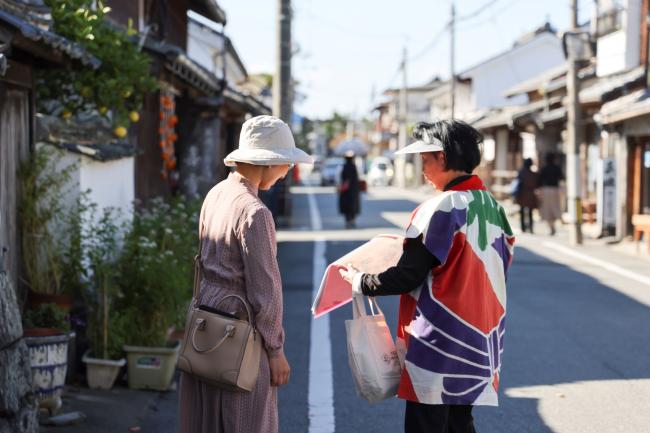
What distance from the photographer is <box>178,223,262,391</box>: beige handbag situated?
3867mm

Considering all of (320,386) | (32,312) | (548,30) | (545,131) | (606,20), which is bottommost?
(320,386)

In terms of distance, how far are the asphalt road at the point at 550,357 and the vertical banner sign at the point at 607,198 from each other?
5.47 m

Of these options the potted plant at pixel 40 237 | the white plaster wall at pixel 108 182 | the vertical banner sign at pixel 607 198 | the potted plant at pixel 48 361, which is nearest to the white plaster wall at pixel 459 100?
the vertical banner sign at pixel 607 198

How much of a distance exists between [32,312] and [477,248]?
159 inches

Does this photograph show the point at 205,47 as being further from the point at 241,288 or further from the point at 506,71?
the point at 241,288

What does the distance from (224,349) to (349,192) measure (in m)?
20.5

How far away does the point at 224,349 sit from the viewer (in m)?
3.88

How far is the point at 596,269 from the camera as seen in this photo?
1559cm

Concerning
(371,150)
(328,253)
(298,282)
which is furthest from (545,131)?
(371,150)

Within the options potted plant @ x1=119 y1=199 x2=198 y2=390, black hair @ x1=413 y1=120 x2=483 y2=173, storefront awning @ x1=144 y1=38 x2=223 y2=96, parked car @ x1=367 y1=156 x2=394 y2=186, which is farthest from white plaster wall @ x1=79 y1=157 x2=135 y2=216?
parked car @ x1=367 y1=156 x2=394 y2=186

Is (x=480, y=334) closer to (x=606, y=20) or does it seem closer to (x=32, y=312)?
(x=32, y=312)

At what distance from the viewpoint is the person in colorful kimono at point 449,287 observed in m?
4.08

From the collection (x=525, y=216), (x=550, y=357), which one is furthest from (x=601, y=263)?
(x=550, y=357)

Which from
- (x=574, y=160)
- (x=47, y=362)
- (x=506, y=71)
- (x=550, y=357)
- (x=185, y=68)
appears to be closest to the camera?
(x=47, y=362)
